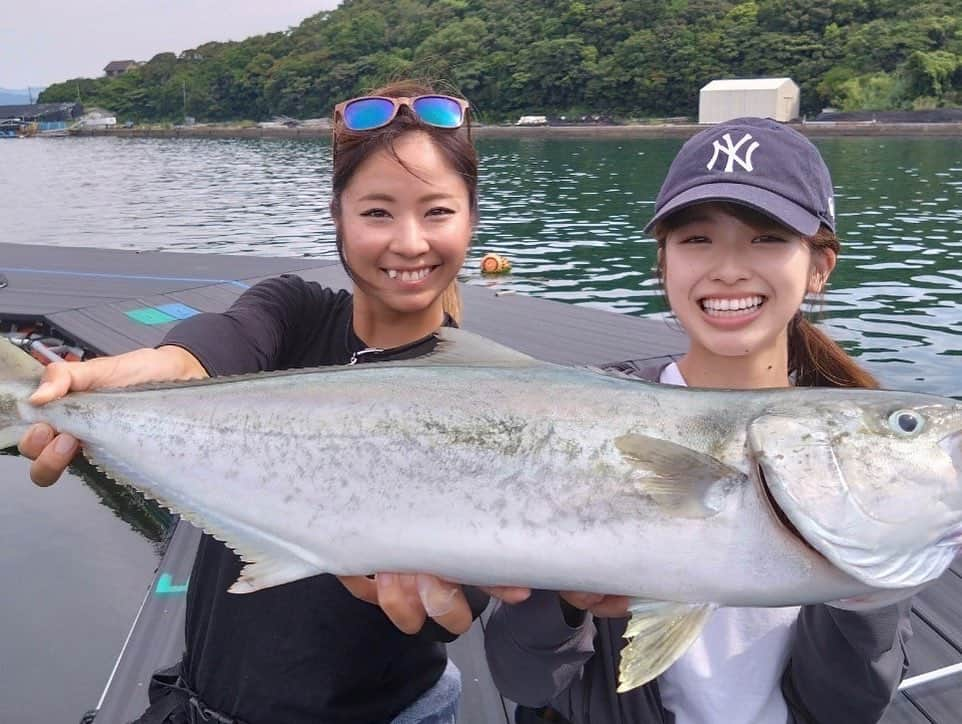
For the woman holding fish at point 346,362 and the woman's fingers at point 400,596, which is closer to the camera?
the woman's fingers at point 400,596

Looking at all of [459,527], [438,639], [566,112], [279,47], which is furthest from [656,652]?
[279,47]

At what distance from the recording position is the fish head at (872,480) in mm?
2072

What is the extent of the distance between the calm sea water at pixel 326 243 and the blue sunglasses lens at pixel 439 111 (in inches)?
48.4

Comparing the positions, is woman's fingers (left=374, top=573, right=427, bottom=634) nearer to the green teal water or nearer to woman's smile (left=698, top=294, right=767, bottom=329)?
woman's smile (left=698, top=294, right=767, bottom=329)

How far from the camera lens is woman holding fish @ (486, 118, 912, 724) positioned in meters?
2.29

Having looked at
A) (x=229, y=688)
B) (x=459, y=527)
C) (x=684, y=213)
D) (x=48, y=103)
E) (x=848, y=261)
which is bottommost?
(x=848, y=261)

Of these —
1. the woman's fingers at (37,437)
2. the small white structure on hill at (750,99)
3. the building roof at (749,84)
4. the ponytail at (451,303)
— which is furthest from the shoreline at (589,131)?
the woman's fingers at (37,437)

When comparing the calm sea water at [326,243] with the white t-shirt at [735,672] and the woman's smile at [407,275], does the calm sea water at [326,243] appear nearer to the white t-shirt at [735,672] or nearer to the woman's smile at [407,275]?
the woman's smile at [407,275]

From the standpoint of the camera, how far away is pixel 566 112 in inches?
4274

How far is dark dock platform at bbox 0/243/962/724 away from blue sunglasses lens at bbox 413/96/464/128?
2.65 metres

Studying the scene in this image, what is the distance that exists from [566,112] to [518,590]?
112m

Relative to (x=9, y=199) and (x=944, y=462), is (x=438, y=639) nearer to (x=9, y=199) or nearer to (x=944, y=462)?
(x=944, y=462)

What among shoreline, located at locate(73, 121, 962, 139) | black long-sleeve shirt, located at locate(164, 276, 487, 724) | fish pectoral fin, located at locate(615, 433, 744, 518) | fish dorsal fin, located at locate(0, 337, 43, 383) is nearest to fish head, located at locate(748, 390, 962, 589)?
fish pectoral fin, located at locate(615, 433, 744, 518)

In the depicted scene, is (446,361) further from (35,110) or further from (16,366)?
(35,110)
